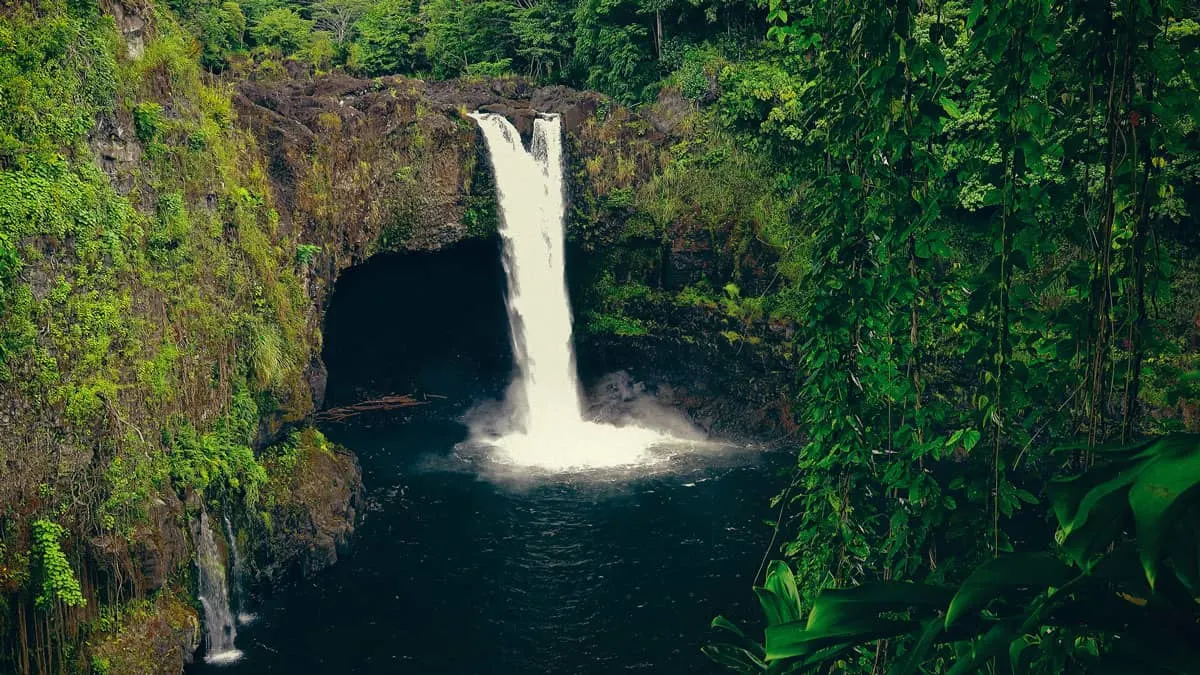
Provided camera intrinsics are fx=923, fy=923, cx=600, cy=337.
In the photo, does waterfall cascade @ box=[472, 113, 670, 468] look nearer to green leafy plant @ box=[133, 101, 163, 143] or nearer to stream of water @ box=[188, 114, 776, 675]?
stream of water @ box=[188, 114, 776, 675]

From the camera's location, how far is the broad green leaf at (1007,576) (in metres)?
1.73

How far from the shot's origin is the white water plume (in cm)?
2298

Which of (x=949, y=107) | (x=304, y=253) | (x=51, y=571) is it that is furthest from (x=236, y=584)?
(x=949, y=107)


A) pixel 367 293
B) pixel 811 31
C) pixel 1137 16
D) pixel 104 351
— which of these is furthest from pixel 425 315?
pixel 1137 16

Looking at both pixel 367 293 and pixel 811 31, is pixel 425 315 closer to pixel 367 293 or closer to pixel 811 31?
pixel 367 293

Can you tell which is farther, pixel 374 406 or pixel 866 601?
pixel 374 406

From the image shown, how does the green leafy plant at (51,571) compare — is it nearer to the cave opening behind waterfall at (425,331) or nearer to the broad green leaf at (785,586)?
the broad green leaf at (785,586)

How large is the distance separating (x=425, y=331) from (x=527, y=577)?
11979mm

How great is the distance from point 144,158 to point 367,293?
1162 centimetres

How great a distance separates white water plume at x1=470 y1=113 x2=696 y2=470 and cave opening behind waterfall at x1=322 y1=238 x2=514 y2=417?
2.01 ft

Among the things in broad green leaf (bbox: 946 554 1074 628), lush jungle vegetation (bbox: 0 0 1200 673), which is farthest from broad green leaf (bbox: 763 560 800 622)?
broad green leaf (bbox: 946 554 1074 628)

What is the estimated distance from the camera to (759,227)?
23.0 m

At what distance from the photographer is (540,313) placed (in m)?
25.1

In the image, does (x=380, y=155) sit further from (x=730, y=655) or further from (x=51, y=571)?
(x=730, y=655)
